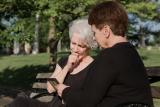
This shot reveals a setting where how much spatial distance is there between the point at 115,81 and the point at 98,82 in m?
0.12

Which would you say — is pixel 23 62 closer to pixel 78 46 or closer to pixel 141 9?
pixel 141 9

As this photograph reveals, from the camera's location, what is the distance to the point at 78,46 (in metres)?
5.09

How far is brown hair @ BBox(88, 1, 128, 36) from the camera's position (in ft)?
12.6

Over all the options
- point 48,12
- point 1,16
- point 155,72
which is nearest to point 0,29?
point 1,16

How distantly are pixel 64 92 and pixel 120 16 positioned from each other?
74 centimetres

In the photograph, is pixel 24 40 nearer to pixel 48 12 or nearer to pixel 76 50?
pixel 48 12

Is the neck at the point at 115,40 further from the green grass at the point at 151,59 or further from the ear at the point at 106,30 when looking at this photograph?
the green grass at the point at 151,59

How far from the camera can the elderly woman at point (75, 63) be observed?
4949 millimetres

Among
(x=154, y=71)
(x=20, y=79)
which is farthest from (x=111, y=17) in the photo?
(x=20, y=79)

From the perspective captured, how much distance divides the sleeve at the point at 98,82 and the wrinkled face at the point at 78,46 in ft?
3.88

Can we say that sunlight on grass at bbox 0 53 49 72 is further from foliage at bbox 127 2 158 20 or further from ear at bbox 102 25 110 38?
ear at bbox 102 25 110 38

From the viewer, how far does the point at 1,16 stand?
13242 millimetres

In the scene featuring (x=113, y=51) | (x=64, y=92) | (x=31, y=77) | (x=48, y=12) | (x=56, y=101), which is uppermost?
(x=113, y=51)

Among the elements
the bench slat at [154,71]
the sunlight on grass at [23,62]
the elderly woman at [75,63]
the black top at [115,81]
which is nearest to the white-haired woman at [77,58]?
the elderly woman at [75,63]
